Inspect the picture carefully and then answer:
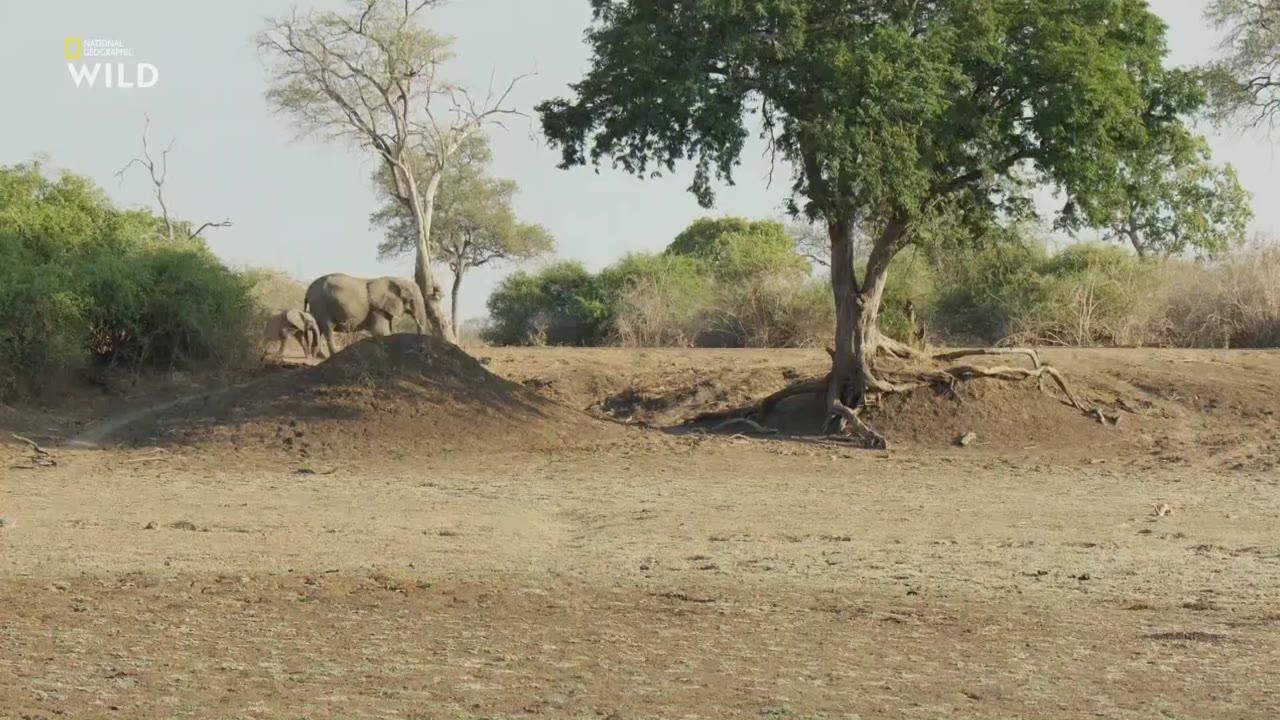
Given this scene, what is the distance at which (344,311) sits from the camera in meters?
27.3

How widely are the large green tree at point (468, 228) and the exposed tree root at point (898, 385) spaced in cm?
2674

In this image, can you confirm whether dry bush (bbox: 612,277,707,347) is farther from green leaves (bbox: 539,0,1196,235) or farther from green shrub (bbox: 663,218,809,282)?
green leaves (bbox: 539,0,1196,235)

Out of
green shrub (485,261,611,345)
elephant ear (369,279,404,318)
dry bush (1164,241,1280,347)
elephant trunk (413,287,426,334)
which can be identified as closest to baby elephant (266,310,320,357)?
elephant ear (369,279,404,318)

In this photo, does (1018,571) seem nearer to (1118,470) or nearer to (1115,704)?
(1115,704)

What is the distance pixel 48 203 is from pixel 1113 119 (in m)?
17.7

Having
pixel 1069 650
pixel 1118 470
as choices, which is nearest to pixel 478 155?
pixel 1118 470

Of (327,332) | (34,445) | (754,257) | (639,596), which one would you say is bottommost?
(639,596)

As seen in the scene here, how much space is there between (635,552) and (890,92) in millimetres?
7882

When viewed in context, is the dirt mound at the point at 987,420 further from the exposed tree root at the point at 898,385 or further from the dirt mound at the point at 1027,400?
the exposed tree root at the point at 898,385

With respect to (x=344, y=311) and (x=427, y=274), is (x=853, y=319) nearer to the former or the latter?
(x=344, y=311)

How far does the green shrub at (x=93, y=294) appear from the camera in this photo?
71.1 ft

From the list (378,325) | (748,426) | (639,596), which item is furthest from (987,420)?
(378,325)

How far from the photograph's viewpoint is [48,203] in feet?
88.2

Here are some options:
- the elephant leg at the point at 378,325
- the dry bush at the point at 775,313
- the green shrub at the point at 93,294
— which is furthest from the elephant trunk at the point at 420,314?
the dry bush at the point at 775,313
